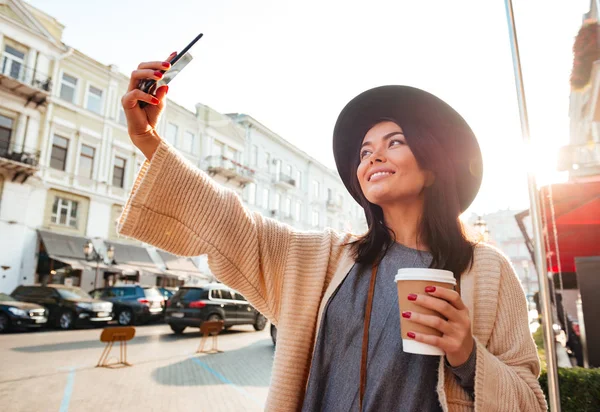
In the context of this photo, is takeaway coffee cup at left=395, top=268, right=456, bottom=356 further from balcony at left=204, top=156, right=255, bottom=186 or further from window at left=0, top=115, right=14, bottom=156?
balcony at left=204, top=156, right=255, bottom=186

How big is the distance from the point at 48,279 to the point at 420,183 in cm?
2124

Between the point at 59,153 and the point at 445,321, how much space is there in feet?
75.5

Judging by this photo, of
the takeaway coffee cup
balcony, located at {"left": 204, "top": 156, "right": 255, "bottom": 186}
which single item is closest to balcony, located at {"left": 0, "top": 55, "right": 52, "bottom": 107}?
balcony, located at {"left": 204, "top": 156, "right": 255, "bottom": 186}

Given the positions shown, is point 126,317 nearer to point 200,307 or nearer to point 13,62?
point 200,307

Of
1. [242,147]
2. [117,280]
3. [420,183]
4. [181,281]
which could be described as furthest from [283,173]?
[420,183]

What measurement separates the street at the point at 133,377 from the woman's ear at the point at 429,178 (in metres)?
4.94

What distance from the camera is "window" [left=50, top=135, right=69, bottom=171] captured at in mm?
20078

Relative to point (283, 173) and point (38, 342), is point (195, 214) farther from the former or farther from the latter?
point (283, 173)

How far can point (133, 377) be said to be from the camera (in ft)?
23.2

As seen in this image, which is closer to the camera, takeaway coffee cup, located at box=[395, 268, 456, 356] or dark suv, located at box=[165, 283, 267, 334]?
takeaway coffee cup, located at box=[395, 268, 456, 356]

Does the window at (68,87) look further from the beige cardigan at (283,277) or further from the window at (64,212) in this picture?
the beige cardigan at (283,277)

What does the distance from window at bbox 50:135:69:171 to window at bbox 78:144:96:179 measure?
2.71 feet

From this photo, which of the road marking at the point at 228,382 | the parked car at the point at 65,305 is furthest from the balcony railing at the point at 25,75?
the road marking at the point at 228,382

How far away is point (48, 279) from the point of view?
18.8m
